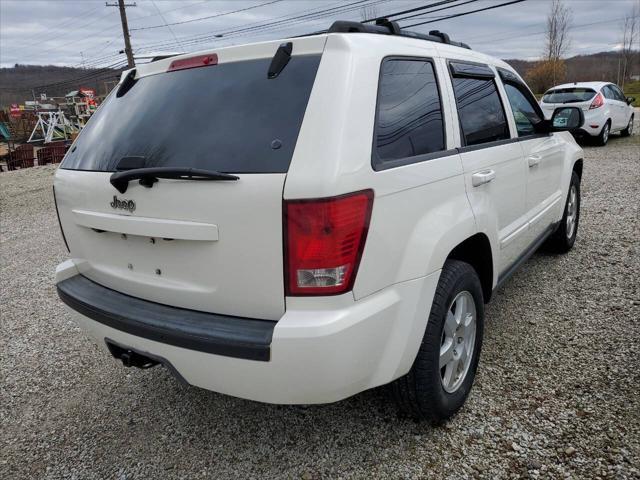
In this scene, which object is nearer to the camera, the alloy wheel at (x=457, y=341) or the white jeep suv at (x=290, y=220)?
the white jeep suv at (x=290, y=220)

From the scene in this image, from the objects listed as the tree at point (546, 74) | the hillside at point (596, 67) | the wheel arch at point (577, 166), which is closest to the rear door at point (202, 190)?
the wheel arch at point (577, 166)

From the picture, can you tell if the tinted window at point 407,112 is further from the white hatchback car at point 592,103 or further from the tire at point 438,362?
the white hatchback car at point 592,103

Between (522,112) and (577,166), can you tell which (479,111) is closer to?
(522,112)

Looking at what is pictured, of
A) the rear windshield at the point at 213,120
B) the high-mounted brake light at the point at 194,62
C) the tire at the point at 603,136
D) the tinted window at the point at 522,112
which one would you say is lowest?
the tire at the point at 603,136

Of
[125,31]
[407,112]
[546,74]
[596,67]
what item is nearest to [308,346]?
[407,112]

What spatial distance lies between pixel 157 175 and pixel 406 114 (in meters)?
1.11

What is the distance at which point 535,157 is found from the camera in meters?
3.55

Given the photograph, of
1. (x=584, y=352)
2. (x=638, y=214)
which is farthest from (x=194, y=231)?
(x=638, y=214)

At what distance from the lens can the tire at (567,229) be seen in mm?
4695

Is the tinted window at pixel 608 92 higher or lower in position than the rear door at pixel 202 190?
lower

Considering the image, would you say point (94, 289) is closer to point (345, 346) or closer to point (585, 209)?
point (345, 346)

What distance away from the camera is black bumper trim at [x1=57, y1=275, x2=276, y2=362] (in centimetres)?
182

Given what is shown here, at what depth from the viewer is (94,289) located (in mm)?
2473

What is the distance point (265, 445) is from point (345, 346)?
1.00 m
